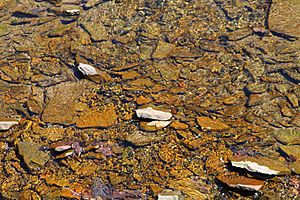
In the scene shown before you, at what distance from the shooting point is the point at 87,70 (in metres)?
6.12

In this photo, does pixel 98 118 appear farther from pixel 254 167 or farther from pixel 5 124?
pixel 254 167

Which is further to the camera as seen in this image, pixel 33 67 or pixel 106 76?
pixel 33 67

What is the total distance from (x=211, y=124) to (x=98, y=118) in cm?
157

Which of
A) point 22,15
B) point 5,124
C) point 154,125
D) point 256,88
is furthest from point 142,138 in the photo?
point 22,15

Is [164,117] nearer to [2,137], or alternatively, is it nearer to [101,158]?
[101,158]

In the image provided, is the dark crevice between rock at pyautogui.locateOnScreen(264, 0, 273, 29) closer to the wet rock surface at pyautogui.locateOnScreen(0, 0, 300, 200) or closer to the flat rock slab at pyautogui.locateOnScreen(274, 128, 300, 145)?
the wet rock surface at pyautogui.locateOnScreen(0, 0, 300, 200)

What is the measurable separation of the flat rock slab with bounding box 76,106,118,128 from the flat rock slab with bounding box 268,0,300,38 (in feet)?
10.3

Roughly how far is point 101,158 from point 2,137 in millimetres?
1501

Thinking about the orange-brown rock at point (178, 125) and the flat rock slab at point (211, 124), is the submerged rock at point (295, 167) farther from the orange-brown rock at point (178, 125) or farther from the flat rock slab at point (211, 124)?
the orange-brown rock at point (178, 125)

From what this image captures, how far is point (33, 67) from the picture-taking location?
650cm

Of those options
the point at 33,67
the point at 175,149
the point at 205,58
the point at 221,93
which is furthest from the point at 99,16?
the point at 175,149

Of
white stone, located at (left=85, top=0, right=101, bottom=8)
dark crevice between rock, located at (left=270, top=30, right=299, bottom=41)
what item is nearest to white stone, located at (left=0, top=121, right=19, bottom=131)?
white stone, located at (left=85, top=0, right=101, bottom=8)

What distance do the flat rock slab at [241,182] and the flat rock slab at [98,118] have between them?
1.74 meters

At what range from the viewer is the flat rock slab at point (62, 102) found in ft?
18.3
